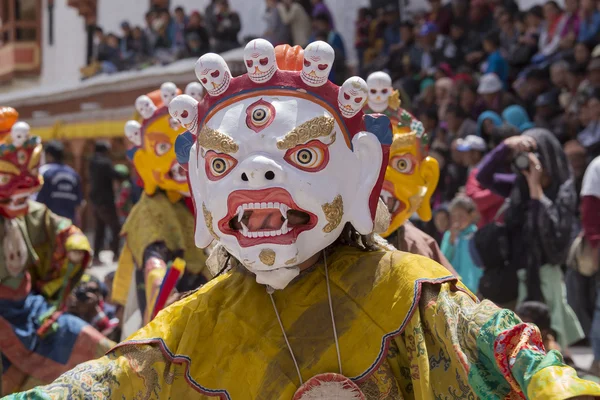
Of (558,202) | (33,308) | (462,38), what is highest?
(462,38)

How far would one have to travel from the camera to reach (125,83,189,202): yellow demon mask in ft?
17.1

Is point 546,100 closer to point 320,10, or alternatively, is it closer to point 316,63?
point 320,10

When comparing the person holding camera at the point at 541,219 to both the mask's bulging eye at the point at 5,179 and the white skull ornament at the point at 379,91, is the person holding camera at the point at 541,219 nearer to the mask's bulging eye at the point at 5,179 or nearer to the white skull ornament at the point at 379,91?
the white skull ornament at the point at 379,91

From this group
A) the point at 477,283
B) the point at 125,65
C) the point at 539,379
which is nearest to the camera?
the point at 539,379

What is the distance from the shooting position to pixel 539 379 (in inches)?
88.2

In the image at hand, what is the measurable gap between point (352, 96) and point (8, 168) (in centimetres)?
272

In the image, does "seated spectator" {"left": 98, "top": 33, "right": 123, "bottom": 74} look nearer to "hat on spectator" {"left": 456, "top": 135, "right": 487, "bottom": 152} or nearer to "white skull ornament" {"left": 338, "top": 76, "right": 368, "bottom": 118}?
"hat on spectator" {"left": 456, "top": 135, "right": 487, "bottom": 152}

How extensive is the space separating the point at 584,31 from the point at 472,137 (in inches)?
66.0

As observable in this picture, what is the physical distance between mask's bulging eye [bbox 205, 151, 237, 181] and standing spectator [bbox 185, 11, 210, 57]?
1099 cm

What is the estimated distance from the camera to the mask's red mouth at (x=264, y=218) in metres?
2.79

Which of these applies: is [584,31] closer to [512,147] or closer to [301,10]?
[512,147]

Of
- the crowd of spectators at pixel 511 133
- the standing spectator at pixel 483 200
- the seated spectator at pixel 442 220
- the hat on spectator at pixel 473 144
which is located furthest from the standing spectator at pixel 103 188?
the standing spectator at pixel 483 200

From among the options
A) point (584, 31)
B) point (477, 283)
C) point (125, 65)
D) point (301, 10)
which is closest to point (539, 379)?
point (477, 283)

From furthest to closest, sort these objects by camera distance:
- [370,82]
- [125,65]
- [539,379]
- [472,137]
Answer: [125,65], [472,137], [370,82], [539,379]
